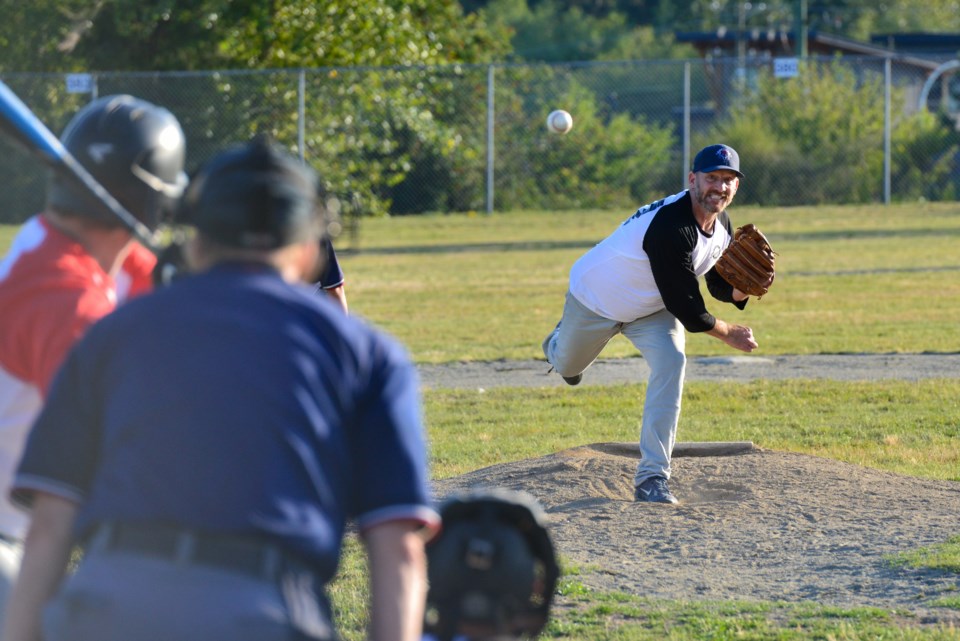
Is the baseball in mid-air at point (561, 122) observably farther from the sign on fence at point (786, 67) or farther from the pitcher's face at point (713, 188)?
the pitcher's face at point (713, 188)

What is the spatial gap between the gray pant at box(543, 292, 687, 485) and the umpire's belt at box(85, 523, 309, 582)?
5023 mm

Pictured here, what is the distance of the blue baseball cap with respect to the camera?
715 cm

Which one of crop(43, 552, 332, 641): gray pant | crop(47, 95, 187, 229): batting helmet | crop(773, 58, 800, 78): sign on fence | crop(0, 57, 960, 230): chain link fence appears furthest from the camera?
crop(773, 58, 800, 78): sign on fence

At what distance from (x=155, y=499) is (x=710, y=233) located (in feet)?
18.2

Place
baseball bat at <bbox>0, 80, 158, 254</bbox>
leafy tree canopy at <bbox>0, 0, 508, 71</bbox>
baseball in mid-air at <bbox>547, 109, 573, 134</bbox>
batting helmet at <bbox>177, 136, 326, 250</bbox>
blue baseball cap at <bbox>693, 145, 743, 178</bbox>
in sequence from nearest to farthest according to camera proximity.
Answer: batting helmet at <bbox>177, 136, 326, 250</bbox> → baseball bat at <bbox>0, 80, 158, 254</bbox> → blue baseball cap at <bbox>693, 145, 743, 178</bbox> → baseball in mid-air at <bbox>547, 109, 573, 134</bbox> → leafy tree canopy at <bbox>0, 0, 508, 71</bbox>

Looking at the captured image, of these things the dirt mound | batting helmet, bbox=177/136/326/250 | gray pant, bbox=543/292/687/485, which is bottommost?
the dirt mound

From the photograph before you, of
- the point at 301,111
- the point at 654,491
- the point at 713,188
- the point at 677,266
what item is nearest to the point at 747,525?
the point at 654,491

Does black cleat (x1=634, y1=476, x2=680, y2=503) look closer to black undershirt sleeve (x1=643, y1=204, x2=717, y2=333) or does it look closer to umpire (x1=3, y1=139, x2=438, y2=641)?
black undershirt sleeve (x1=643, y1=204, x2=717, y2=333)

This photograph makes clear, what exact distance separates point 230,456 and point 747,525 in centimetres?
482

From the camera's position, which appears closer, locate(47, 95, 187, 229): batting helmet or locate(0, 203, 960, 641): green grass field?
locate(47, 95, 187, 229): batting helmet

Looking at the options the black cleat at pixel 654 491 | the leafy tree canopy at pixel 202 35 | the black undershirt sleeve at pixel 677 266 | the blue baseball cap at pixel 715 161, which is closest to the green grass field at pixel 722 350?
the black cleat at pixel 654 491

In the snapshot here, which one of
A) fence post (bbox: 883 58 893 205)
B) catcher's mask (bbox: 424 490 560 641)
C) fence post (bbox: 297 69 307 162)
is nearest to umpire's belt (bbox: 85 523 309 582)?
catcher's mask (bbox: 424 490 560 641)

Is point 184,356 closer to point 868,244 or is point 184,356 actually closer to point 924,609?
point 924,609

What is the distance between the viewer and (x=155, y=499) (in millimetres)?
2289
